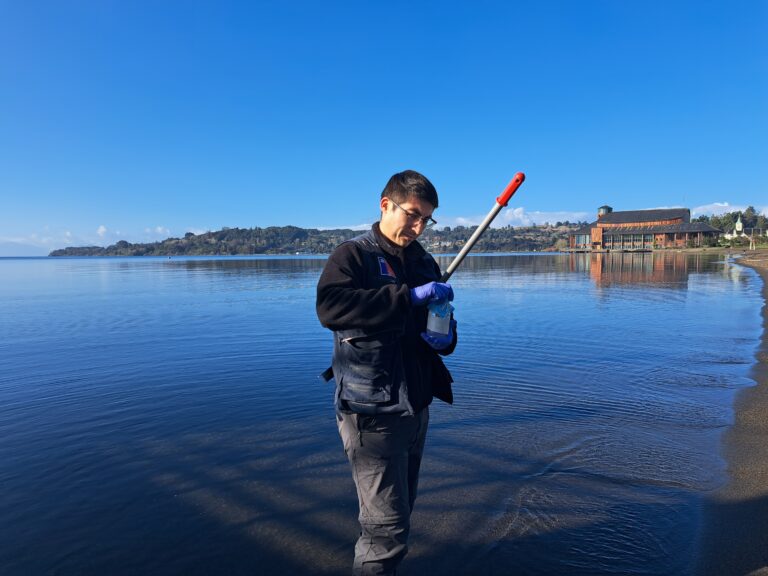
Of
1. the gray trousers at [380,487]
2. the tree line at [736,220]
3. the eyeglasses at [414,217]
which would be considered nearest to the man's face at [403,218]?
the eyeglasses at [414,217]

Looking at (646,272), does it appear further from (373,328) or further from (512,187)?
(373,328)

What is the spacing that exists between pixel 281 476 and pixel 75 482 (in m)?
2.13

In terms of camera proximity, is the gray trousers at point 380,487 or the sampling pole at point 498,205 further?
the sampling pole at point 498,205

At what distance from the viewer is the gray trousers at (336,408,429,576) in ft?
8.56

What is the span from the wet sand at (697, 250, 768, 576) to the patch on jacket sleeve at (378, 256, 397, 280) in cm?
303

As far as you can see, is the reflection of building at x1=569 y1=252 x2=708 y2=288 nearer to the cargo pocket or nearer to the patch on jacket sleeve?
the patch on jacket sleeve

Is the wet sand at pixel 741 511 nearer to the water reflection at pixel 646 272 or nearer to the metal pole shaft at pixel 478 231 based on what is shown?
the metal pole shaft at pixel 478 231

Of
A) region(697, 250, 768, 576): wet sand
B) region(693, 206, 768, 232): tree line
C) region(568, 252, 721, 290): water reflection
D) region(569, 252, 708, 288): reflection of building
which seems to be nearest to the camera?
region(697, 250, 768, 576): wet sand

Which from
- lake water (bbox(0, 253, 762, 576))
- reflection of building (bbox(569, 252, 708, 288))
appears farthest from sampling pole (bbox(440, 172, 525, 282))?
reflection of building (bbox(569, 252, 708, 288))

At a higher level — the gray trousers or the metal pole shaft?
the metal pole shaft

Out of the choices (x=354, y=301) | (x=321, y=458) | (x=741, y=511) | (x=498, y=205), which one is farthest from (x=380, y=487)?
(x=741, y=511)

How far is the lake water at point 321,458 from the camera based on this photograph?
3730 millimetres

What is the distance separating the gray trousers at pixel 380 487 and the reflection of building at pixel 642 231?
368ft

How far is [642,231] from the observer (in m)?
107
